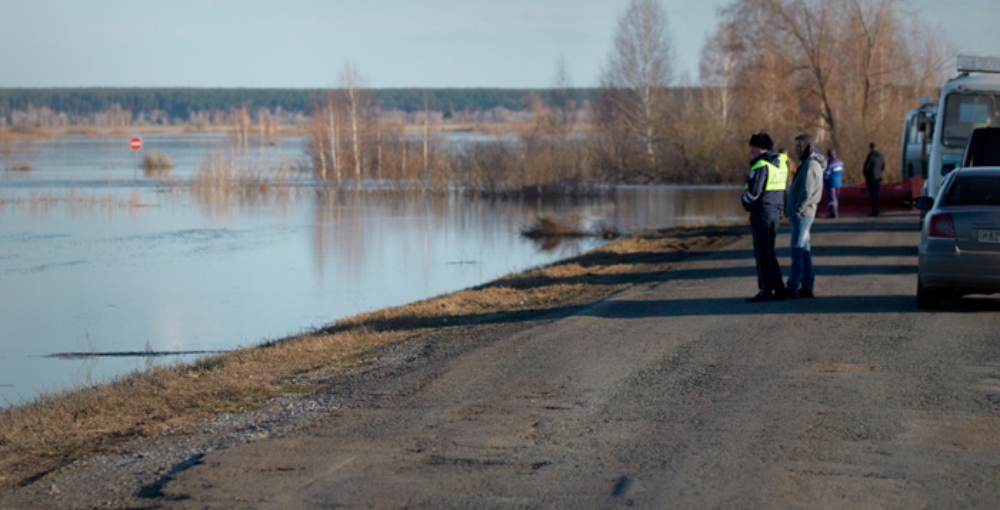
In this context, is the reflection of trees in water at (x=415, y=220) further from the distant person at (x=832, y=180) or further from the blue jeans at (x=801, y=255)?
the blue jeans at (x=801, y=255)

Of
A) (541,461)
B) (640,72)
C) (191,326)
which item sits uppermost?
(640,72)

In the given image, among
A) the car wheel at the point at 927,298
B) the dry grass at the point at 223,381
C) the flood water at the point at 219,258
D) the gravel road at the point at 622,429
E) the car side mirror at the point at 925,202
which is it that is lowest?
the flood water at the point at 219,258

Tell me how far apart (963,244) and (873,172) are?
1716 cm

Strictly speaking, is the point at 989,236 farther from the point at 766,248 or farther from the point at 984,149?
the point at 984,149

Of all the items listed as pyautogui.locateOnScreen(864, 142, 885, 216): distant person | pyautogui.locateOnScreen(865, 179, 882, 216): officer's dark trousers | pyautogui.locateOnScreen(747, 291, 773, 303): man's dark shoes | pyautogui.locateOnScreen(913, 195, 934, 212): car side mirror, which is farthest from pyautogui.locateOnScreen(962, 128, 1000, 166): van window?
pyautogui.locateOnScreen(865, 179, 882, 216): officer's dark trousers

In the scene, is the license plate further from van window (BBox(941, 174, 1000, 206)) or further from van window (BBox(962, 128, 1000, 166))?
van window (BBox(962, 128, 1000, 166))

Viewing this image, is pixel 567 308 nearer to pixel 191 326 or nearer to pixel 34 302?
pixel 191 326

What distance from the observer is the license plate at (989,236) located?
37.1 feet

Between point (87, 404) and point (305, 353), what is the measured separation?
9.38 feet

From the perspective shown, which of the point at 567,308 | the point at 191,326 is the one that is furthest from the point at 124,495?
the point at 191,326

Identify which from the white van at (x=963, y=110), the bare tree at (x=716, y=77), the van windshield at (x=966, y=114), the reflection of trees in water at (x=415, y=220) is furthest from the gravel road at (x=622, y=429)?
the bare tree at (x=716, y=77)

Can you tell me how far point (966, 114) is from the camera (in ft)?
66.9

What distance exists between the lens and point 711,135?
59.6m

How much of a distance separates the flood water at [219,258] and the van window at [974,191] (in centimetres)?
948
